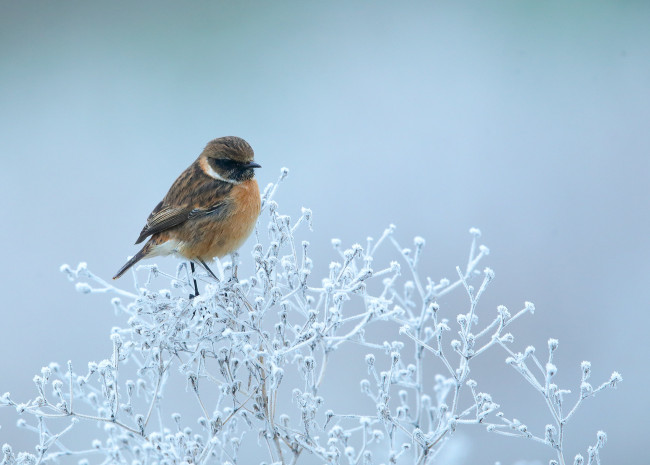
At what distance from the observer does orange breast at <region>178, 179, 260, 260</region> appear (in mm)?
4402

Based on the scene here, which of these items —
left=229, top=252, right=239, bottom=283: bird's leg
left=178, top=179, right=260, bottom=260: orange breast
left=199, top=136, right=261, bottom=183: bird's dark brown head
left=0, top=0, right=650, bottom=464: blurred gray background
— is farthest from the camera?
left=0, top=0, right=650, bottom=464: blurred gray background

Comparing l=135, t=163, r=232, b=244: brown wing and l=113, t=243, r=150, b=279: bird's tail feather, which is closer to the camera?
l=113, t=243, r=150, b=279: bird's tail feather

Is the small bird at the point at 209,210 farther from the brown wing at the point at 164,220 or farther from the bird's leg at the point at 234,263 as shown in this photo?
the bird's leg at the point at 234,263

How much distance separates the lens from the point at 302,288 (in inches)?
126

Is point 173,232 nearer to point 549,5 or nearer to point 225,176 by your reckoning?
point 225,176

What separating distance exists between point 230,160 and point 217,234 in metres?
0.48

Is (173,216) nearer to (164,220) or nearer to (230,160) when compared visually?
(164,220)

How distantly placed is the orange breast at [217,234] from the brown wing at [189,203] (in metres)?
0.07

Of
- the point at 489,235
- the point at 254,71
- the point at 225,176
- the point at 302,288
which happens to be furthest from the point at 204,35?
the point at 302,288

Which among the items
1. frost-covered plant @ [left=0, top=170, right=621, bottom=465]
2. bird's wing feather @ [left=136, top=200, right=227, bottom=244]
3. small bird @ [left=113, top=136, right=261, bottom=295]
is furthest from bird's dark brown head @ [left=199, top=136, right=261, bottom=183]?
frost-covered plant @ [left=0, top=170, right=621, bottom=465]

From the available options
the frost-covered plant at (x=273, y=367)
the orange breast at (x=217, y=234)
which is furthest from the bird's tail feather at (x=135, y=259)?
the frost-covered plant at (x=273, y=367)

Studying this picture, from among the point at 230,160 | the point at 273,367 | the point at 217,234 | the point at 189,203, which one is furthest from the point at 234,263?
the point at 273,367

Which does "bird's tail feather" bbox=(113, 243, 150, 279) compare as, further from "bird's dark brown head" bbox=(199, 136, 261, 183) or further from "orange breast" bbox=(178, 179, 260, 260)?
"bird's dark brown head" bbox=(199, 136, 261, 183)

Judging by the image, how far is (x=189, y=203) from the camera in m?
4.60
